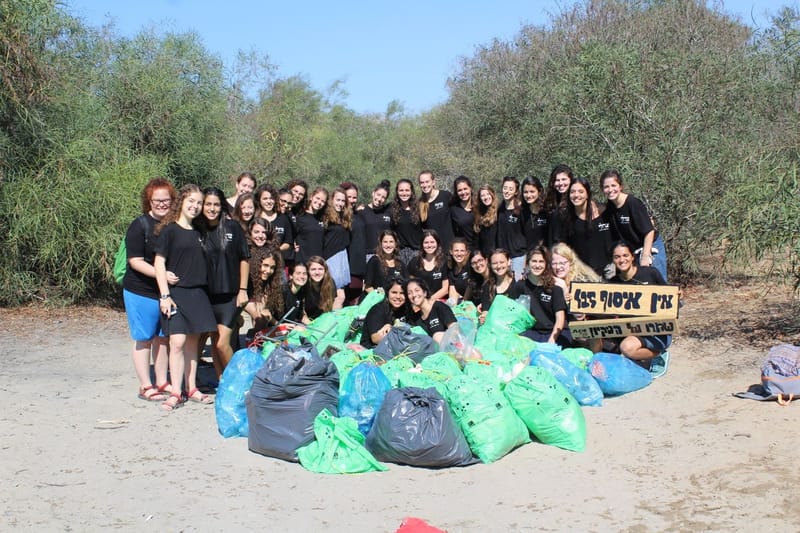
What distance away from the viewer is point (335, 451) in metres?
5.22

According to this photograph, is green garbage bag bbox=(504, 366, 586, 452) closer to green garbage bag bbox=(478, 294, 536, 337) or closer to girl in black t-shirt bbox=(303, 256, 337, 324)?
green garbage bag bbox=(478, 294, 536, 337)

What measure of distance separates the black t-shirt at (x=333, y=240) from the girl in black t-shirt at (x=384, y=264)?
448 millimetres

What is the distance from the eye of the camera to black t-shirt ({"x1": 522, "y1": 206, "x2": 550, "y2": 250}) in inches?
321

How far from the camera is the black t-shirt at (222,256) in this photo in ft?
21.4

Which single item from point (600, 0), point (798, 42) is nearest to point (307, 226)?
point (798, 42)

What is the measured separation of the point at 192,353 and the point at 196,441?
98cm

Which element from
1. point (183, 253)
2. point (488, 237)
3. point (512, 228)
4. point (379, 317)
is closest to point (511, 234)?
point (512, 228)

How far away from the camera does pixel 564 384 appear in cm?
647

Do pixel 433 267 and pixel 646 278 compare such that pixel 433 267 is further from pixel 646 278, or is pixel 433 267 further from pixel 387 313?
pixel 646 278

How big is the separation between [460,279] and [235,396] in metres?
2.76

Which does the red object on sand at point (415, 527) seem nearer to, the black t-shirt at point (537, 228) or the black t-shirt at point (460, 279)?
the black t-shirt at point (460, 279)

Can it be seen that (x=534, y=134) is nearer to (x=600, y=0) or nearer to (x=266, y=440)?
(x=600, y=0)

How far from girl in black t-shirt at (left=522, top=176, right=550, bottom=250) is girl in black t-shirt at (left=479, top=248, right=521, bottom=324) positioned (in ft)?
1.72

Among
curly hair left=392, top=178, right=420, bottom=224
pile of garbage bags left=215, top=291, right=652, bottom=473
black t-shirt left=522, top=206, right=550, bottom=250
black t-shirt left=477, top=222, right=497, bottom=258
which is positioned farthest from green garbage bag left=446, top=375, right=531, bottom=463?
curly hair left=392, top=178, right=420, bottom=224
